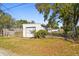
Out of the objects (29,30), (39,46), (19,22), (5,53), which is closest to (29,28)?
(29,30)

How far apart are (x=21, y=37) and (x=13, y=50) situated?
0.72 feet

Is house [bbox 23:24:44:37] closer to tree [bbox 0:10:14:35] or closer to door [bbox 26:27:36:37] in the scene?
door [bbox 26:27:36:37]

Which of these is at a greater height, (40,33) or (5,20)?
(5,20)

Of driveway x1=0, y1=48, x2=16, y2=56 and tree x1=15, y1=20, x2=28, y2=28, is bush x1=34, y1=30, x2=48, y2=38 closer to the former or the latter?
tree x1=15, y1=20, x2=28, y2=28

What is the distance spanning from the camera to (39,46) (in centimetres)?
802

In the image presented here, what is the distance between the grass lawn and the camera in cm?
Result: 801

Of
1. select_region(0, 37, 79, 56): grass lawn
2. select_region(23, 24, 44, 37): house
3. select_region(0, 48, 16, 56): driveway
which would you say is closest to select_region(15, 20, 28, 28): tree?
select_region(23, 24, 44, 37): house

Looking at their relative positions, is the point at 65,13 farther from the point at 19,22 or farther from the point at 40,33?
the point at 19,22

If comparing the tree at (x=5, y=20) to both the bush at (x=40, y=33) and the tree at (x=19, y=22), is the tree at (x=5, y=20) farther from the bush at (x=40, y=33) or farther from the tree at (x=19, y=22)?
the bush at (x=40, y=33)

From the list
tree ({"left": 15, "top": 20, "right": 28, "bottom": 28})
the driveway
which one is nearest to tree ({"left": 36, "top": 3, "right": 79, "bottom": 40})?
tree ({"left": 15, "top": 20, "right": 28, "bottom": 28})

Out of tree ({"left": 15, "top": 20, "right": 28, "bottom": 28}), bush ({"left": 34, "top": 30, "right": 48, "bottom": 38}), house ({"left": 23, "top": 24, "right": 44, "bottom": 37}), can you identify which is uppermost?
tree ({"left": 15, "top": 20, "right": 28, "bottom": 28})

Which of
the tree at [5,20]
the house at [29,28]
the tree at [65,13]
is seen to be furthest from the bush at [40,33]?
the tree at [5,20]

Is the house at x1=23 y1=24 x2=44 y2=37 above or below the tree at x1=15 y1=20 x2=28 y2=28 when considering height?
below

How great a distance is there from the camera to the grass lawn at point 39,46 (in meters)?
8.01
